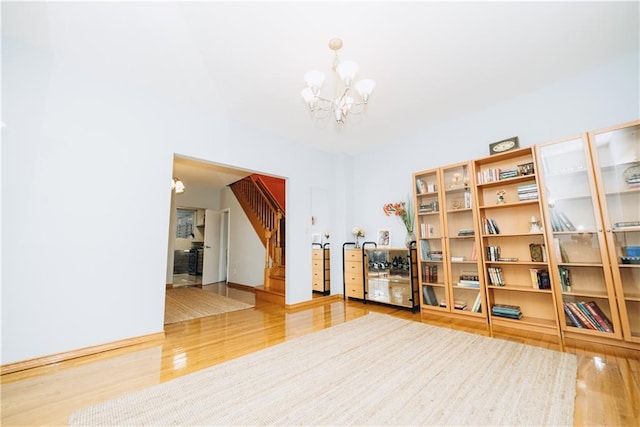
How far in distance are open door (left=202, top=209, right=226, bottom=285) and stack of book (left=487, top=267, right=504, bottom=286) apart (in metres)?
6.25

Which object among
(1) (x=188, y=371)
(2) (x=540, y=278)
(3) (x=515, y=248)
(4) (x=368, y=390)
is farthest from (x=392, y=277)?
(1) (x=188, y=371)

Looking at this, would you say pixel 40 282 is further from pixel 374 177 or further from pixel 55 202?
pixel 374 177

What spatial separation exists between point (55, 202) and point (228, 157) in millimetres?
1798

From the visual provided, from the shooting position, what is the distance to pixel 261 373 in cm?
194

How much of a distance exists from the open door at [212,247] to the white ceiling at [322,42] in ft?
14.4

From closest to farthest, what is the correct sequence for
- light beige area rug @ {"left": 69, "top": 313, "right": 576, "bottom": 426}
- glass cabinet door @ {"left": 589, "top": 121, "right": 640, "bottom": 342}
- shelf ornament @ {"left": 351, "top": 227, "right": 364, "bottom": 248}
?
1. light beige area rug @ {"left": 69, "top": 313, "right": 576, "bottom": 426}
2. glass cabinet door @ {"left": 589, "top": 121, "right": 640, "bottom": 342}
3. shelf ornament @ {"left": 351, "top": 227, "right": 364, "bottom": 248}

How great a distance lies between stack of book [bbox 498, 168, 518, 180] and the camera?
10.2 feet

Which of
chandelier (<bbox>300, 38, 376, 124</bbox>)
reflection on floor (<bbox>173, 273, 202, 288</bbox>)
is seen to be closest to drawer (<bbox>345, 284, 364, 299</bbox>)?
chandelier (<bbox>300, 38, 376, 124</bbox>)

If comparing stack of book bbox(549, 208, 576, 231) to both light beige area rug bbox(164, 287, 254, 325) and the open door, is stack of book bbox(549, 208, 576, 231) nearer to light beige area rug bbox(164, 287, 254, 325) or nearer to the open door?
light beige area rug bbox(164, 287, 254, 325)

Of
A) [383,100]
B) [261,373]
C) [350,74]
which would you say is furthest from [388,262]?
[350,74]

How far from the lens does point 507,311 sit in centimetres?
299

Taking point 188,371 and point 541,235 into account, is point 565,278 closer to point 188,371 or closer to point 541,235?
point 541,235

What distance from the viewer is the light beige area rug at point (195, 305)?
12.0 ft

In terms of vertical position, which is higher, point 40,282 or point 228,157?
point 228,157
